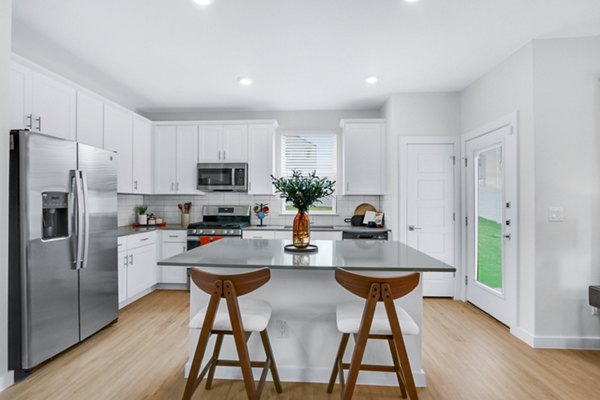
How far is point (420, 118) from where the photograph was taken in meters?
4.15

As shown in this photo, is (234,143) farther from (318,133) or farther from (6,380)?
(6,380)

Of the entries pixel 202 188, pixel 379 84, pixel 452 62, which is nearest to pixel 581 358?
pixel 452 62

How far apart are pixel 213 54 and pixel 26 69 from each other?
1.54 m

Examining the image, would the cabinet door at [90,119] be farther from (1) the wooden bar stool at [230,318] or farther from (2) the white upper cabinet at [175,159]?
(1) the wooden bar stool at [230,318]

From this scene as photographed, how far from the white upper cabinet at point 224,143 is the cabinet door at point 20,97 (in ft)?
7.27

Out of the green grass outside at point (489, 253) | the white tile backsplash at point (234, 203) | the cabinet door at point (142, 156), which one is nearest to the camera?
the green grass outside at point (489, 253)

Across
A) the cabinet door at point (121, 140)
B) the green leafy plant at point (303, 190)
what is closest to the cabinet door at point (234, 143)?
the cabinet door at point (121, 140)

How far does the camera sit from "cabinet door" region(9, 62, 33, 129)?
253cm

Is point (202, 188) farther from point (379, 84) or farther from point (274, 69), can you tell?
point (379, 84)

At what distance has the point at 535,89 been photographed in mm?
2787

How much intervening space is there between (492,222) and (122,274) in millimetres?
4208

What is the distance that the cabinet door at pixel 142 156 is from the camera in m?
4.33

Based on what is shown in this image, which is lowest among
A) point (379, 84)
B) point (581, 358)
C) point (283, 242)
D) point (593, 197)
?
point (581, 358)

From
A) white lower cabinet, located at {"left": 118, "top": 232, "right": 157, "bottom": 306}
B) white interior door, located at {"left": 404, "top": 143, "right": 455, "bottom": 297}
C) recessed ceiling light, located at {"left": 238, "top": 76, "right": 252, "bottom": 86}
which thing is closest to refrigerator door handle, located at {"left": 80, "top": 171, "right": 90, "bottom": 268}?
white lower cabinet, located at {"left": 118, "top": 232, "right": 157, "bottom": 306}
